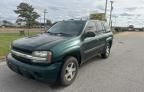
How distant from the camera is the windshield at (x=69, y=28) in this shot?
5093mm

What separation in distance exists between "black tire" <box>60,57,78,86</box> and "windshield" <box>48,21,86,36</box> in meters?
0.90

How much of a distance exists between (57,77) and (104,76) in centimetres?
181

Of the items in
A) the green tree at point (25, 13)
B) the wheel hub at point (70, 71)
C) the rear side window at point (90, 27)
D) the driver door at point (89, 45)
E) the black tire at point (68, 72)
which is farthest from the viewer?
the green tree at point (25, 13)

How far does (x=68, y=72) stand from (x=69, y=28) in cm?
161

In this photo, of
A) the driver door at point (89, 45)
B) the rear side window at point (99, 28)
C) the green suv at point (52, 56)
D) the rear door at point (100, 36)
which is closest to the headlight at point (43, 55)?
the green suv at point (52, 56)

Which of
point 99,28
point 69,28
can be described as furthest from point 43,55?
point 99,28

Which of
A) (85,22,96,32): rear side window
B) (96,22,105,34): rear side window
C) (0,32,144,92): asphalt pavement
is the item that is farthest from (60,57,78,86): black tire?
(96,22,105,34): rear side window

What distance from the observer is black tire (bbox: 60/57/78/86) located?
4141 mm

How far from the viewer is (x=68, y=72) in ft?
14.4

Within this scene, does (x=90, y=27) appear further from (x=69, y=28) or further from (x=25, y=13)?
(x=25, y=13)

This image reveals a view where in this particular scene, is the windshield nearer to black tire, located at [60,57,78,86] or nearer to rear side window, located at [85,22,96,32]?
rear side window, located at [85,22,96,32]

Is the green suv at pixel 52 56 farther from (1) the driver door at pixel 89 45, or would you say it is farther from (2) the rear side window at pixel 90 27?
(2) the rear side window at pixel 90 27

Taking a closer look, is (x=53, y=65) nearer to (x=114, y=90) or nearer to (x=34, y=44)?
(x=34, y=44)

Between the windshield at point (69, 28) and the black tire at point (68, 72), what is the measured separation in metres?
0.90
